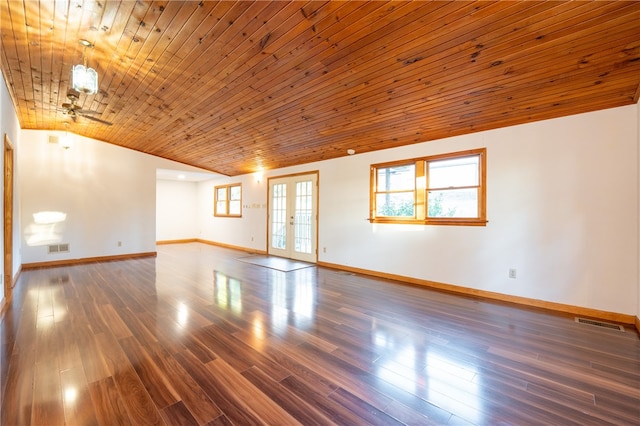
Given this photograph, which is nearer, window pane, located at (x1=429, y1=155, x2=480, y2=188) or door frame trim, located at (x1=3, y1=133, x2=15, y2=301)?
door frame trim, located at (x1=3, y1=133, x2=15, y2=301)

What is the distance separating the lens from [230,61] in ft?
9.89

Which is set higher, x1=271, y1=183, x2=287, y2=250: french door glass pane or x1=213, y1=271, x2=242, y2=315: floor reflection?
x1=271, y1=183, x2=287, y2=250: french door glass pane

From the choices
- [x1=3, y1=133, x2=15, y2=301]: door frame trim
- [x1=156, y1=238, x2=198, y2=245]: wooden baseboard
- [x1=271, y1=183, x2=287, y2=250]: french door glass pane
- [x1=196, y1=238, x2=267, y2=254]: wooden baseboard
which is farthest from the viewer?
[x1=156, y1=238, x2=198, y2=245]: wooden baseboard

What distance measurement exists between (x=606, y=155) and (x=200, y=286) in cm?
561

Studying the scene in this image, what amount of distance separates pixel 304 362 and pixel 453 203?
10.9 ft

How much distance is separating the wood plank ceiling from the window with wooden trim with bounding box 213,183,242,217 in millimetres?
4237

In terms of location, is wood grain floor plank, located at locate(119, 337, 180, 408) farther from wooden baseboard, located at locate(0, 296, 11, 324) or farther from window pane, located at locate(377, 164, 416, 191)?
window pane, located at locate(377, 164, 416, 191)

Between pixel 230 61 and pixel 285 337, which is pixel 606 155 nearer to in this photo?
pixel 285 337

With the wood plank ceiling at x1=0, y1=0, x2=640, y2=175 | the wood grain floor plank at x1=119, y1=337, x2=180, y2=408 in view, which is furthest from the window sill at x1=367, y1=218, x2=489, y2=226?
the wood grain floor plank at x1=119, y1=337, x2=180, y2=408

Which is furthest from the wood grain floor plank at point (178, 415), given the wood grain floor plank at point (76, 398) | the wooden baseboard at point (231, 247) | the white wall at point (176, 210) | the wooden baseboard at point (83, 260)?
the white wall at point (176, 210)

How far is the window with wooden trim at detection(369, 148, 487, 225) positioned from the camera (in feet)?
13.6

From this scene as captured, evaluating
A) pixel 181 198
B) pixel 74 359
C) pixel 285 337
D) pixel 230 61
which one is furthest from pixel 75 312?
pixel 181 198

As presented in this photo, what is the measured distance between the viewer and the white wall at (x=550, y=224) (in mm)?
3125

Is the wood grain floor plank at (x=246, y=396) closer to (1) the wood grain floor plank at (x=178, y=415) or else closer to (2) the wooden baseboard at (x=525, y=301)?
(1) the wood grain floor plank at (x=178, y=415)
